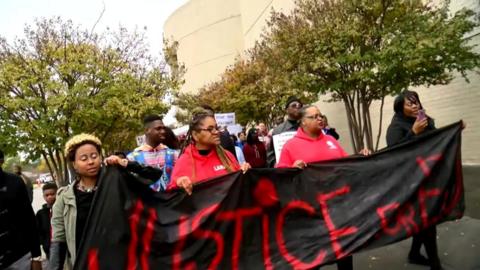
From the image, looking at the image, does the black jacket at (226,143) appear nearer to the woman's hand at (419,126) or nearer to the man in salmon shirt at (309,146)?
the man in salmon shirt at (309,146)

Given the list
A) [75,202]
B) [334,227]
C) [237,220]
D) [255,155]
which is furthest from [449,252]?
[255,155]

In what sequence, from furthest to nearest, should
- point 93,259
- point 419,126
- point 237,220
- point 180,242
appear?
point 419,126 < point 237,220 < point 180,242 < point 93,259

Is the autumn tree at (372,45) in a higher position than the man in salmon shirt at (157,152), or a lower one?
higher

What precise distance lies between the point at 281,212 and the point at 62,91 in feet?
25.0

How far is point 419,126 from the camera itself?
14.1 feet

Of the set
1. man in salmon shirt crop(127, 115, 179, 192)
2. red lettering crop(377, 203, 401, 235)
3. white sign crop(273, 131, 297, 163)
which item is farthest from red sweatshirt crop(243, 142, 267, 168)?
red lettering crop(377, 203, 401, 235)

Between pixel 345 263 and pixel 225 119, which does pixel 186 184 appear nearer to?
pixel 345 263

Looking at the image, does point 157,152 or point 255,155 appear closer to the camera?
point 157,152

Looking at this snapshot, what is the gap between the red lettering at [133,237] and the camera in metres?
3.20

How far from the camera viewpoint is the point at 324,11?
33.2 feet

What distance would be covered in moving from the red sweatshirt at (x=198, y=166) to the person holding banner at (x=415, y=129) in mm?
1719

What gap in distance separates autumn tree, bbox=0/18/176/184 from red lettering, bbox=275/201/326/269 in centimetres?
703

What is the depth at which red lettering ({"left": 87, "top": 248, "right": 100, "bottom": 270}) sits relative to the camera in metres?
3.06

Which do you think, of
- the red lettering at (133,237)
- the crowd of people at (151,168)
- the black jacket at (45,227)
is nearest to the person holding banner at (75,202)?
the crowd of people at (151,168)
